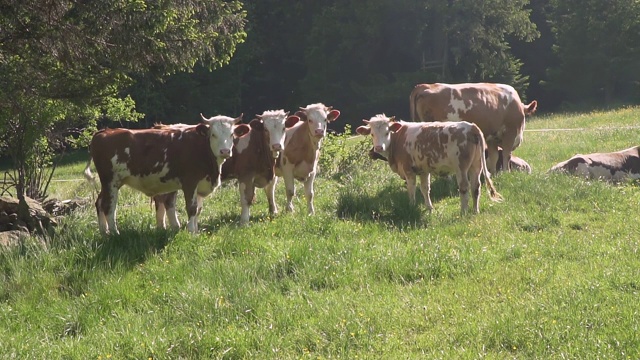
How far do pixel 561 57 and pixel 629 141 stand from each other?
37815mm

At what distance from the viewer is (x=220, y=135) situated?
12266 millimetres

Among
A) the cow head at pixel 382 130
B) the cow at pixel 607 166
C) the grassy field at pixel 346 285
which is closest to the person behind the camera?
the grassy field at pixel 346 285

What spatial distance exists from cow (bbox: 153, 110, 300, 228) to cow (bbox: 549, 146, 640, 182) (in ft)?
22.9

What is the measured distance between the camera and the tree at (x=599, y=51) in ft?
185

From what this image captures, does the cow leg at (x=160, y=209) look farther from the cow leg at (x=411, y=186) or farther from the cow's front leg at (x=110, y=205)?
the cow leg at (x=411, y=186)

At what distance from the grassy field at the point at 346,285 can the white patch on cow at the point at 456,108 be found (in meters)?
3.85

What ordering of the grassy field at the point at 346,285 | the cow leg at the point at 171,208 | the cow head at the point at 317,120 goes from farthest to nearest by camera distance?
the cow head at the point at 317,120 < the cow leg at the point at 171,208 < the grassy field at the point at 346,285

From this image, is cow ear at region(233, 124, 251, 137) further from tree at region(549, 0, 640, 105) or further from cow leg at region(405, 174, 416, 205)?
tree at region(549, 0, 640, 105)

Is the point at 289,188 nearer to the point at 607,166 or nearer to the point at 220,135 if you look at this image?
the point at 220,135

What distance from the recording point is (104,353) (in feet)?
25.8

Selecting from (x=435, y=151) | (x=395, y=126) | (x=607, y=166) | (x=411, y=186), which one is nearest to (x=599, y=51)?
(x=607, y=166)

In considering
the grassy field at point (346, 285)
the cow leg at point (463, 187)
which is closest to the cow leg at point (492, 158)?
the grassy field at point (346, 285)

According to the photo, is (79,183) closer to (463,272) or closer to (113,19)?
(113,19)

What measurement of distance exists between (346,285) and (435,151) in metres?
5.21
